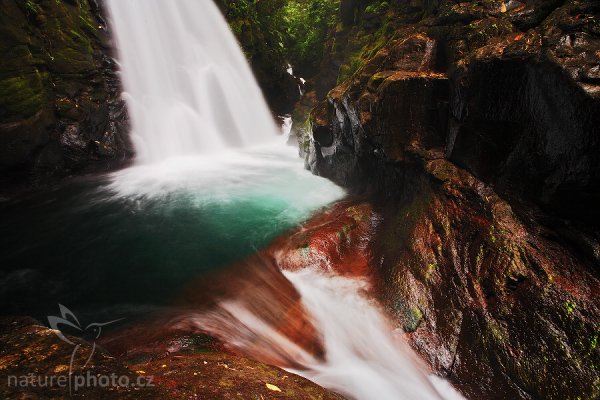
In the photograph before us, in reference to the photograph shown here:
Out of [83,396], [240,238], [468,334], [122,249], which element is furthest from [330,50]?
[83,396]

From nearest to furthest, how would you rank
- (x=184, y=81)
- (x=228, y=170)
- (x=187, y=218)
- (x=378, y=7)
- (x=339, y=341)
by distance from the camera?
(x=339, y=341) < (x=187, y=218) < (x=378, y=7) < (x=228, y=170) < (x=184, y=81)

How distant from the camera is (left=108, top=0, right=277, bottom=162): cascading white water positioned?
40.1ft

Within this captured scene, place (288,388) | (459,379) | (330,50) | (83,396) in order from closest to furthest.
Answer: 1. (83,396)
2. (288,388)
3. (459,379)
4. (330,50)

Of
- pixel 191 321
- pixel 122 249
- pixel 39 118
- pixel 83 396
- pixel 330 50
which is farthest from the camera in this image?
pixel 330 50

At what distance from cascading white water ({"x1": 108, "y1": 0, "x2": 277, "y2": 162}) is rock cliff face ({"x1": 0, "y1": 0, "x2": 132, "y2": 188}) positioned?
941mm

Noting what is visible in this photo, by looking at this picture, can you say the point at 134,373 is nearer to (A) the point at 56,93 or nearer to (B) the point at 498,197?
(B) the point at 498,197

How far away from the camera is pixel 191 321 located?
3.96 meters

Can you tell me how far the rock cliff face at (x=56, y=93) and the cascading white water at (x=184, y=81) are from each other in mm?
941

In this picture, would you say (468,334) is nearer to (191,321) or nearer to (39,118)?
(191,321)

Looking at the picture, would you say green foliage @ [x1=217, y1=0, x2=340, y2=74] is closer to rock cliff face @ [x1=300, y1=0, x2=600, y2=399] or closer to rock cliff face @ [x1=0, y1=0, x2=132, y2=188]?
rock cliff face @ [x1=0, y1=0, x2=132, y2=188]

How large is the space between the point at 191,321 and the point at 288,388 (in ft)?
6.64

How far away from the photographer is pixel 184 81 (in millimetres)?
14484

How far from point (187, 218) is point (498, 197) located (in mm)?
6957

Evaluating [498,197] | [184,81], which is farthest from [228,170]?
[498,197]
